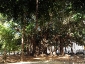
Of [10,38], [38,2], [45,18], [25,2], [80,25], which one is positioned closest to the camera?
[25,2]

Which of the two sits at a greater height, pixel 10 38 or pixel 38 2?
pixel 38 2

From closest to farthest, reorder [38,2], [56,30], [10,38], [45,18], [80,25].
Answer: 1. [38,2]
2. [45,18]
3. [10,38]
4. [80,25]
5. [56,30]

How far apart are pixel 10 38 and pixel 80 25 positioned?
1025 centimetres

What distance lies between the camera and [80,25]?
2752 centimetres

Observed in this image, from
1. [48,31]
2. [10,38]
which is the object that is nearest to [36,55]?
[48,31]

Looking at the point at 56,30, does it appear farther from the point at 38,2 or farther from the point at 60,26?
the point at 38,2

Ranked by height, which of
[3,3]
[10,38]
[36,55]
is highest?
[3,3]

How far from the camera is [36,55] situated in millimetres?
28906

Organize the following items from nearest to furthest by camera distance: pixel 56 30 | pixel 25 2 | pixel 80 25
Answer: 1. pixel 25 2
2. pixel 80 25
3. pixel 56 30

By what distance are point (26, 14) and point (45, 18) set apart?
170 centimetres

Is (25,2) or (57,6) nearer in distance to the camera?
(25,2)

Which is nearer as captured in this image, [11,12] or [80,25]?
[11,12]

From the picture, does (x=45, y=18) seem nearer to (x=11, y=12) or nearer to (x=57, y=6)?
(x=57, y=6)

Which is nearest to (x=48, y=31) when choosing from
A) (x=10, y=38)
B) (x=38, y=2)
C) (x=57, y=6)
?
(x=10, y=38)
